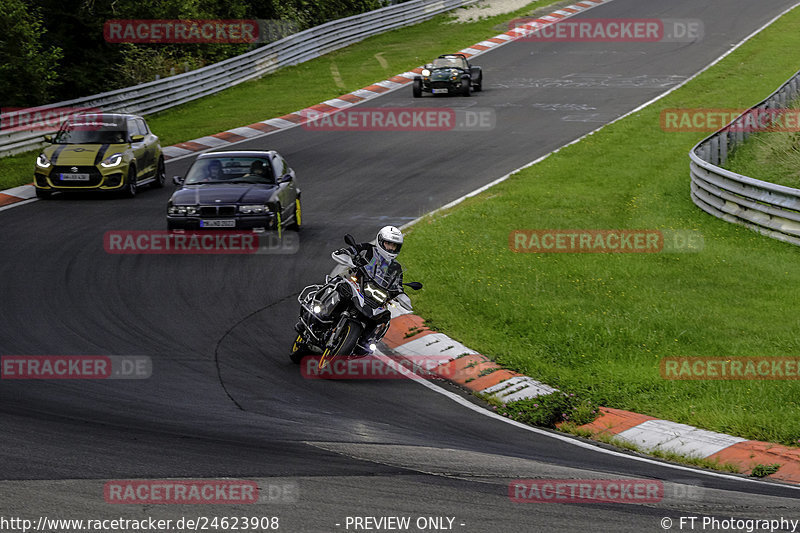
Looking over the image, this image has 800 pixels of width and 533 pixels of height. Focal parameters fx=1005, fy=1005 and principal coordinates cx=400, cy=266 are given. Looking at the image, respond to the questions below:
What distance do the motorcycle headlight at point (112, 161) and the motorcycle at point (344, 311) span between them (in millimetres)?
11204

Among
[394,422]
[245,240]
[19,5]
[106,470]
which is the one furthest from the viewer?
[19,5]

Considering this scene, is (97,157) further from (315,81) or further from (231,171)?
(315,81)

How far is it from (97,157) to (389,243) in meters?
12.2

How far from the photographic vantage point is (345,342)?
1023 centimetres

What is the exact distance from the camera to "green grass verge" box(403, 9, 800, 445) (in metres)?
9.91

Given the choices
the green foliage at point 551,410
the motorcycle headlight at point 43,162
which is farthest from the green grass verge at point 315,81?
the green foliage at point 551,410

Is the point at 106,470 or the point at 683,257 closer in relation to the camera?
the point at 106,470

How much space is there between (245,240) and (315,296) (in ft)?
19.9

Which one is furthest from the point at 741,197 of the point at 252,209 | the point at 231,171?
the point at 231,171

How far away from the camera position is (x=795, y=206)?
1560 cm

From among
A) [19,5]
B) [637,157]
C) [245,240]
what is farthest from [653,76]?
[245,240]

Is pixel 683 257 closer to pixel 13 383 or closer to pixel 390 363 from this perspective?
pixel 390 363

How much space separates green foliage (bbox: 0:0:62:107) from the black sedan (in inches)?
621

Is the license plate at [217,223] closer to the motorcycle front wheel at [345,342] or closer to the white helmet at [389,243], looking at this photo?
the motorcycle front wheel at [345,342]
